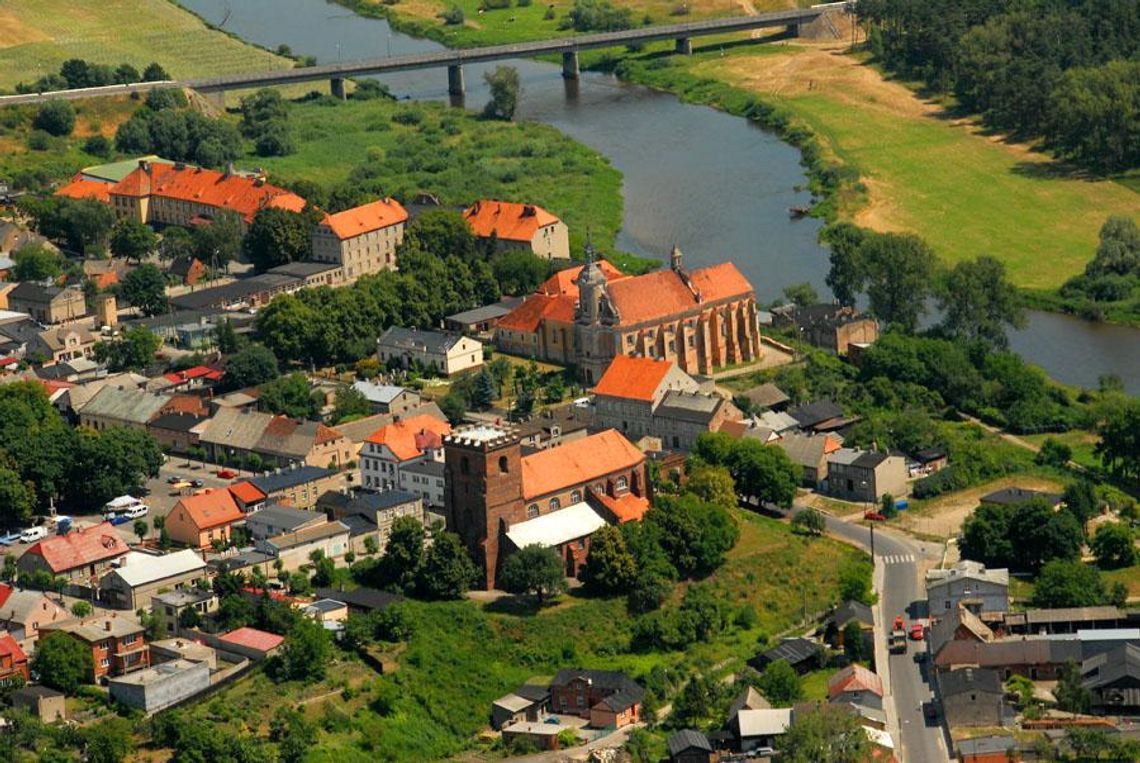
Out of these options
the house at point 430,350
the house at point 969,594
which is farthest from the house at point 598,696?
the house at point 430,350

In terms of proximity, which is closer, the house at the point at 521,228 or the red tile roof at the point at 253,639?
the red tile roof at the point at 253,639

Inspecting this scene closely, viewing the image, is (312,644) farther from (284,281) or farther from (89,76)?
(89,76)

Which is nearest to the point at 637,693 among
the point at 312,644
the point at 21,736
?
the point at 312,644

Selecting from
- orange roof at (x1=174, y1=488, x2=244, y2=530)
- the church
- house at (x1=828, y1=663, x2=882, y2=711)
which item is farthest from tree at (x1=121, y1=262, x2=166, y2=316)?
house at (x1=828, y1=663, x2=882, y2=711)

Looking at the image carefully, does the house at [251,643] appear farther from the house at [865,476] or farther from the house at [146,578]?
the house at [865,476]

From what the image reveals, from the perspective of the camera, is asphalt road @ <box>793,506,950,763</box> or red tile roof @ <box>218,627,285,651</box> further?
red tile roof @ <box>218,627,285,651</box>

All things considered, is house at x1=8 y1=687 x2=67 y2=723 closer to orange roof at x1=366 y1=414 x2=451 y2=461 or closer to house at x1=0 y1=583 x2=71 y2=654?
house at x1=0 y1=583 x2=71 y2=654
